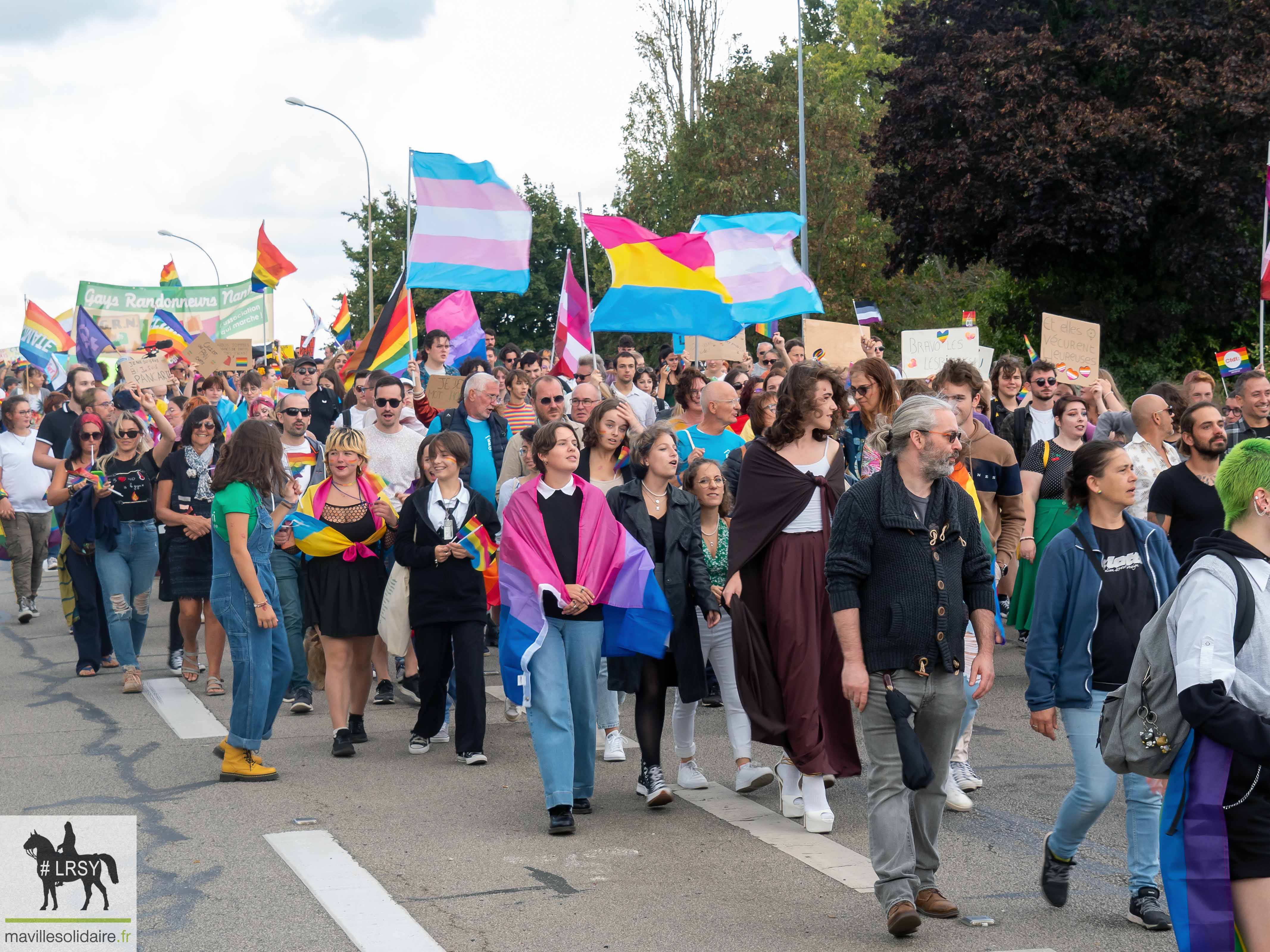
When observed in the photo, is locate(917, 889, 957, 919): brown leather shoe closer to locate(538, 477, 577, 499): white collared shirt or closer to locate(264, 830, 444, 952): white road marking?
locate(264, 830, 444, 952): white road marking

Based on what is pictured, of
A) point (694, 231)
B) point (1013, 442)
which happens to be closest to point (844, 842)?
point (1013, 442)

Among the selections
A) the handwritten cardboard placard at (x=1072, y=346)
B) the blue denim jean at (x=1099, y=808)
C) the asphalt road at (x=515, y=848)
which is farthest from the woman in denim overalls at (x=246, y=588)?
the handwritten cardboard placard at (x=1072, y=346)

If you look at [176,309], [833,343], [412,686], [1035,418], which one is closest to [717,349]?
[833,343]

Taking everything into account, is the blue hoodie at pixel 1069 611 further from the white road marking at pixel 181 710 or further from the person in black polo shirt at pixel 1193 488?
the white road marking at pixel 181 710

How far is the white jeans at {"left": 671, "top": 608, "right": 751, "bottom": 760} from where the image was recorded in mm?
7371

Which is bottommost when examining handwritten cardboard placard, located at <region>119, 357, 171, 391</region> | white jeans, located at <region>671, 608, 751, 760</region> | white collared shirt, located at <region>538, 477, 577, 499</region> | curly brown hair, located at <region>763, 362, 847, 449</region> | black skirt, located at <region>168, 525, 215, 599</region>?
white jeans, located at <region>671, 608, 751, 760</region>

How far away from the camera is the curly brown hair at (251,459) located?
25.2ft

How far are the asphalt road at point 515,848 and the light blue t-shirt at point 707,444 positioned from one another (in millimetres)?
1757

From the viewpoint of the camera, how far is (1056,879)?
5336 mm

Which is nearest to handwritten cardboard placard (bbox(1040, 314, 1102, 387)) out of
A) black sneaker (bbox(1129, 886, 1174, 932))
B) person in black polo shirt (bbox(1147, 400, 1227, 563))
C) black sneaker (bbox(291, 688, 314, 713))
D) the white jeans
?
person in black polo shirt (bbox(1147, 400, 1227, 563))

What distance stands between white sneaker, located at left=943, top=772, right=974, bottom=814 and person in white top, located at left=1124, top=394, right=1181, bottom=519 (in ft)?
9.36

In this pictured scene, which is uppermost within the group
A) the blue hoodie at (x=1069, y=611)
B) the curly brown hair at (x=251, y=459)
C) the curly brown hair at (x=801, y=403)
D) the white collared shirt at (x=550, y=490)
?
the curly brown hair at (x=801, y=403)

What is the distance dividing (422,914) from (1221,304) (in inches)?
976

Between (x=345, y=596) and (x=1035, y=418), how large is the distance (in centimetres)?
555
